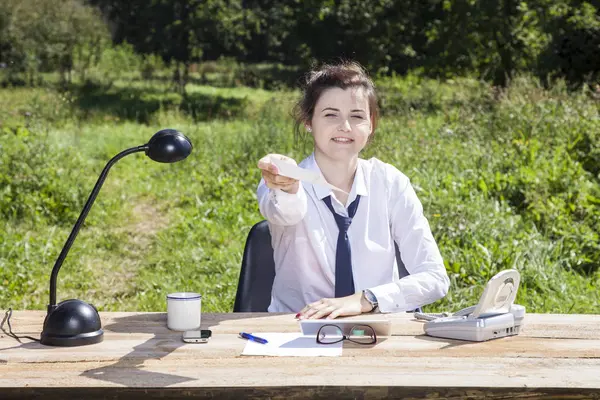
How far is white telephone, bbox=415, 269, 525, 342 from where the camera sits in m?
2.33

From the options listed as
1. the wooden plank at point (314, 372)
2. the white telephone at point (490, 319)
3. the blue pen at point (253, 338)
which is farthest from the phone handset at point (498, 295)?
the blue pen at point (253, 338)

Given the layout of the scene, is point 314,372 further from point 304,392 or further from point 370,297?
point 370,297

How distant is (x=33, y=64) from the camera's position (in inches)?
829

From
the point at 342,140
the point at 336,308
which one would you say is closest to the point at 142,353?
the point at 336,308

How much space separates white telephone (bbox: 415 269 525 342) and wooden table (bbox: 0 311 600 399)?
0.10 ft

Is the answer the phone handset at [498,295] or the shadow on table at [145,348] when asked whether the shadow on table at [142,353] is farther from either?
the phone handset at [498,295]

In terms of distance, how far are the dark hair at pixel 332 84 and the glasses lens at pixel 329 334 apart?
98 cm

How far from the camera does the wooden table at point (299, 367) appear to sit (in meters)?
1.90

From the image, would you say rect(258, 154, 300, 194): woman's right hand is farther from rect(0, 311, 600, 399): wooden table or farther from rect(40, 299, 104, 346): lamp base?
rect(40, 299, 104, 346): lamp base

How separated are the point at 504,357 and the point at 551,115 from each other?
627cm

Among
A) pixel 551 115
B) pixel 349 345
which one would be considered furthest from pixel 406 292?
pixel 551 115

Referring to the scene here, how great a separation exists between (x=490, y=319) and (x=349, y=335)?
0.41m

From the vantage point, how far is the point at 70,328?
2271 millimetres

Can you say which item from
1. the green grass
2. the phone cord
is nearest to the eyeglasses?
the phone cord
